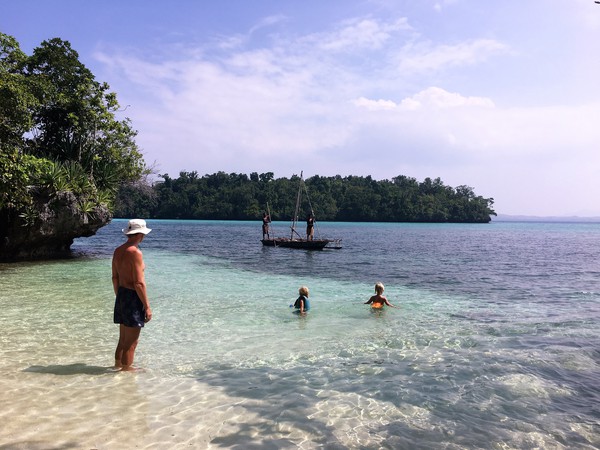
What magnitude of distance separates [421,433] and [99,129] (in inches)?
1105

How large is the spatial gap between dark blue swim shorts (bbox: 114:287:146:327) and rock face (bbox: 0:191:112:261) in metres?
18.8

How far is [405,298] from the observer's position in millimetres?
15703

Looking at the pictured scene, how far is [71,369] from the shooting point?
6.89 meters

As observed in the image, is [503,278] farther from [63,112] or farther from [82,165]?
[63,112]

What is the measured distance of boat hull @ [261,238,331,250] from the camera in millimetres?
39281

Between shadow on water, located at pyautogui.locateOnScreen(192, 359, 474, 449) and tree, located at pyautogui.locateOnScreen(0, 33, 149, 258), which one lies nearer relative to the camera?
shadow on water, located at pyautogui.locateOnScreen(192, 359, 474, 449)

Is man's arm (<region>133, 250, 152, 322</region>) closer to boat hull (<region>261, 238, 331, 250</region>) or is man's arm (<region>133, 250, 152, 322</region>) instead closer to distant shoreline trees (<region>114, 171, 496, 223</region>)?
boat hull (<region>261, 238, 331, 250</region>)

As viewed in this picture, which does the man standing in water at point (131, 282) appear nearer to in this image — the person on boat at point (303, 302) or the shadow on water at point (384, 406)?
the shadow on water at point (384, 406)

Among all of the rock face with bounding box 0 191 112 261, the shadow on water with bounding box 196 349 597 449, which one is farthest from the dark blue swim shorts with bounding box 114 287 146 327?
the rock face with bounding box 0 191 112 261

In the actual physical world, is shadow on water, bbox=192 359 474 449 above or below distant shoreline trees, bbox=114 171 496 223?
below

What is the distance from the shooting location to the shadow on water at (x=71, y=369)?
672 cm

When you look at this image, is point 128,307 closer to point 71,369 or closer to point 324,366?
point 71,369

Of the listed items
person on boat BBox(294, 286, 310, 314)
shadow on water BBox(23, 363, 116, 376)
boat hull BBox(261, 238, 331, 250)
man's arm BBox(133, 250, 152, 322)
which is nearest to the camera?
man's arm BBox(133, 250, 152, 322)

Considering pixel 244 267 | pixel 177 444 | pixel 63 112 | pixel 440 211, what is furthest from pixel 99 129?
pixel 440 211
